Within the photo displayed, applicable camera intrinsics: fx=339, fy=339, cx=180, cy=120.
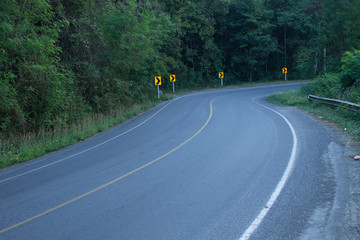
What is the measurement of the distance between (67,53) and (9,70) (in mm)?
6785

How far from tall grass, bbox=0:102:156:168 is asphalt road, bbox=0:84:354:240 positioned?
687mm

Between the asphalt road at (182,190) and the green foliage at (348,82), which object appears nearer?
the asphalt road at (182,190)

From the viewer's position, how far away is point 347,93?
771 inches

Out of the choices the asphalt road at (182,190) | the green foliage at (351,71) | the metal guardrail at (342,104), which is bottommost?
the asphalt road at (182,190)

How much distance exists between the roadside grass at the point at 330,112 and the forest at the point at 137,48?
260 centimetres

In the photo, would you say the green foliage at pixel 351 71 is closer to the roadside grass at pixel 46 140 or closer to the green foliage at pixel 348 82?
the green foliage at pixel 348 82

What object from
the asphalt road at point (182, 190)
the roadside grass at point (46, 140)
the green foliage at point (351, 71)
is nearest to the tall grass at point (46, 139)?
the roadside grass at point (46, 140)

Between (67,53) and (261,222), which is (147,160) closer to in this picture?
(261,222)

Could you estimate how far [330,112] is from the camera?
1856 centimetres

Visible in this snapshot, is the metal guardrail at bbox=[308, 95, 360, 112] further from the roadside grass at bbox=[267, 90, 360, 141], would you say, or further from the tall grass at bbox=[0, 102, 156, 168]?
the tall grass at bbox=[0, 102, 156, 168]

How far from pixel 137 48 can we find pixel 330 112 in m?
16.9

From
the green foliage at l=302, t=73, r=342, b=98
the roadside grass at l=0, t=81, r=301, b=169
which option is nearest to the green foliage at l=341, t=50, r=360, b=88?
the green foliage at l=302, t=73, r=342, b=98

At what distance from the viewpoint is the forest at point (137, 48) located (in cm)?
1523

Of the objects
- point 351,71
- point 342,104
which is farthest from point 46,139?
point 351,71
